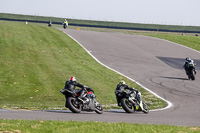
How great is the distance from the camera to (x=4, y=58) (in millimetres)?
27203

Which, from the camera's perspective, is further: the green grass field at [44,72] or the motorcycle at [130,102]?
the green grass field at [44,72]

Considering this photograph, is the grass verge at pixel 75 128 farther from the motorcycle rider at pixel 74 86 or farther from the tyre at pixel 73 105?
the motorcycle rider at pixel 74 86

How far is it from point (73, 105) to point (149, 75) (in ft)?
49.3

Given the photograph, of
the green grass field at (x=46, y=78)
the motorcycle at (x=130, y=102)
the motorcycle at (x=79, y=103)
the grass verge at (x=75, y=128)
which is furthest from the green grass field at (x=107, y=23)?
the grass verge at (x=75, y=128)

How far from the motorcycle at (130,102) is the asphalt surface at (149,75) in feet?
0.80

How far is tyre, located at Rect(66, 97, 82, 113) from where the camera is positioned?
13.9 meters

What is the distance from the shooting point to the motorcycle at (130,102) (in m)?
15.4

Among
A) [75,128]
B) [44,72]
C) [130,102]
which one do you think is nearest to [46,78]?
[44,72]

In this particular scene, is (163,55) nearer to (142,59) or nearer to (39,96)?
(142,59)

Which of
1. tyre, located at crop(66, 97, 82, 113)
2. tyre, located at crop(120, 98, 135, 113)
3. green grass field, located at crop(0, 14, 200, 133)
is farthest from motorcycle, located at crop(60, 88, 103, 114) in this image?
green grass field, located at crop(0, 14, 200, 133)

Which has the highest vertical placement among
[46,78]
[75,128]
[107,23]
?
→ [107,23]

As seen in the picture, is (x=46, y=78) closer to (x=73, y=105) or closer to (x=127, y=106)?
(x=127, y=106)

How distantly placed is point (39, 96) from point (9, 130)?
10.5 m

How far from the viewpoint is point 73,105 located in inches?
555
